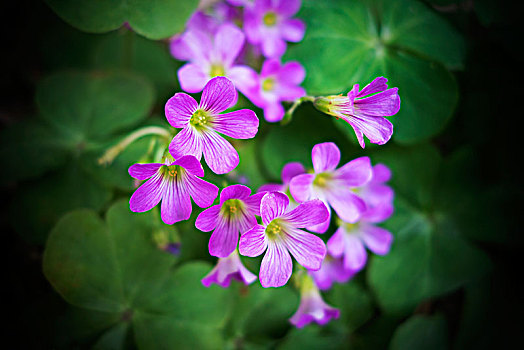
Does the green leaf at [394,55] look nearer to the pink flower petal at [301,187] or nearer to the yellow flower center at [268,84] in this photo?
the yellow flower center at [268,84]

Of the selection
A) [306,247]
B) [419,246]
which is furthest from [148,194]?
[419,246]

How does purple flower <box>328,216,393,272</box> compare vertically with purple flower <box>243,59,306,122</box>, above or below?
below

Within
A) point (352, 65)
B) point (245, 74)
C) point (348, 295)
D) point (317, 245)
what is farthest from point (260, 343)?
point (352, 65)

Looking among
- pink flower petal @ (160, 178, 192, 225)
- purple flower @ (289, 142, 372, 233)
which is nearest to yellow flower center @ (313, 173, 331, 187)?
purple flower @ (289, 142, 372, 233)

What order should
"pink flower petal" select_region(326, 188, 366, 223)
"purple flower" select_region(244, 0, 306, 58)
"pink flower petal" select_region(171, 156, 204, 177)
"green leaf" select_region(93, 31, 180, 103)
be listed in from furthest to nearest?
"green leaf" select_region(93, 31, 180, 103) → "purple flower" select_region(244, 0, 306, 58) → "pink flower petal" select_region(326, 188, 366, 223) → "pink flower petal" select_region(171, 156, 204, 177)

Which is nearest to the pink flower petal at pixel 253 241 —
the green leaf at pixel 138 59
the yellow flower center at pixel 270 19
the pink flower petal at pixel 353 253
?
the pink flower petal at pixel 353 253

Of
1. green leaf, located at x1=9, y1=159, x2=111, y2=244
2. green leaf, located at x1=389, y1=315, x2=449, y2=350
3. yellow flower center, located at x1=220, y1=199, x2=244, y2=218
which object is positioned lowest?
green leaf, located at x1=389, y1=315, x2=449, y2=350

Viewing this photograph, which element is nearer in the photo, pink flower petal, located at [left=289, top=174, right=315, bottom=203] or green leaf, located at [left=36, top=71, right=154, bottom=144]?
pink flower petal, located at [left=289, top=174, right=315, bottom=203]

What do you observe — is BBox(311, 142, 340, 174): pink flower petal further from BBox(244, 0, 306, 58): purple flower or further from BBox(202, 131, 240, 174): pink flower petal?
BBox(244, 0, 306, 58): purple flower
